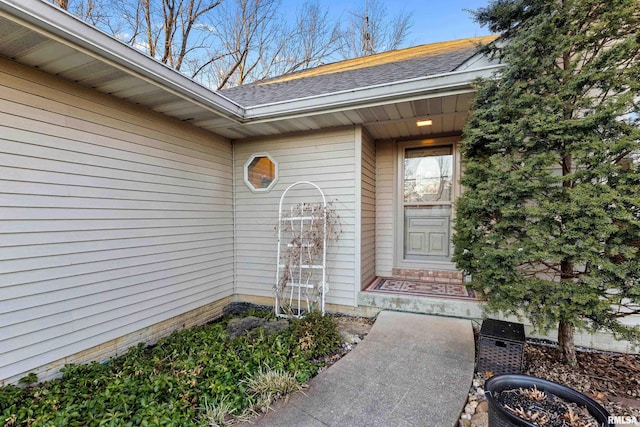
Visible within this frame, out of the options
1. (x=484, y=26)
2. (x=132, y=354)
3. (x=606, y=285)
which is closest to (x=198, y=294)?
(x=132, y=354)

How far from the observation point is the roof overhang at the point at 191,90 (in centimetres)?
201

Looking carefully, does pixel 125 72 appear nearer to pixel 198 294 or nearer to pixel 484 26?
pixel 198 294

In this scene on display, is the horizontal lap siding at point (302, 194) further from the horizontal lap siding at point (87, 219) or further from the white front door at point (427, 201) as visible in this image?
the white front door at point (427, 201)

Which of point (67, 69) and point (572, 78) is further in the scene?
point (67, 69)

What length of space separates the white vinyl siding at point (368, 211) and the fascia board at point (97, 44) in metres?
2.19

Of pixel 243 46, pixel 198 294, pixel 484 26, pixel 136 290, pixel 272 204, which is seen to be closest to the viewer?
pixel 484 26

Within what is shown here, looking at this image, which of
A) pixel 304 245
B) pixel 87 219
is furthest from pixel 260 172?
pixel 87 219

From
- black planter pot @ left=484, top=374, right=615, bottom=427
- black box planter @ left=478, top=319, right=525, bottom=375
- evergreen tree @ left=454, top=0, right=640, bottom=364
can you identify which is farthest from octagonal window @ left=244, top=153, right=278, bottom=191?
black planter pot @ left=484, top=374, right=615, bottom=427

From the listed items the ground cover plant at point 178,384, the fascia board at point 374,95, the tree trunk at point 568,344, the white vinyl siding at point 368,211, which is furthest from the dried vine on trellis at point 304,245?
the tree trunk at point 568,344

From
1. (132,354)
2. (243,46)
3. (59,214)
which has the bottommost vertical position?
(132,354)

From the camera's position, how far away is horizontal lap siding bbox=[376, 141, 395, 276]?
4.78 metres

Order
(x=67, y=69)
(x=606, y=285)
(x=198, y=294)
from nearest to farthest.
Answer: (x=606, y=285)
(x=67, y=69)
(x=198, y=294)

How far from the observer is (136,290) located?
3.23 meters

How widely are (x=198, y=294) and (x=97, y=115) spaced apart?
245 centimetres
